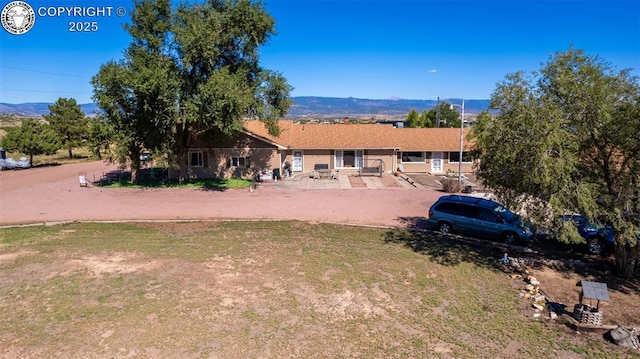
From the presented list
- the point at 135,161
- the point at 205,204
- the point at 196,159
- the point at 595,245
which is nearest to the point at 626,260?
the point at 595,245

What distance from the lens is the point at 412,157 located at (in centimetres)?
3647

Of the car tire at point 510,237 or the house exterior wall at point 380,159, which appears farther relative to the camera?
the house exterior wall at point 380,159

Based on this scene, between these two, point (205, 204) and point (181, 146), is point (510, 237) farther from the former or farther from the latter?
point (181, 146)

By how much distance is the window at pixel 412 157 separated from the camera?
36375 millimetres

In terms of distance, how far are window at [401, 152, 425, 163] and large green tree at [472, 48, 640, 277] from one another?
957 inches

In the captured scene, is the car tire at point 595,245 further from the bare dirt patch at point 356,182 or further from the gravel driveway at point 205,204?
the bare dirt patch at point 356,182

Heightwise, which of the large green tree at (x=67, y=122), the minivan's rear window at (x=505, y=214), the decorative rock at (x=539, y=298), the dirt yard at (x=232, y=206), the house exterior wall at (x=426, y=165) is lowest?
the decorative rock at (x=539, y=298)

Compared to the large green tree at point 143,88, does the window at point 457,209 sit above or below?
below

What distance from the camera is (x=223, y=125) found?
25.4 m

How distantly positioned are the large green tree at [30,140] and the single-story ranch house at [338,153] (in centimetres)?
1687

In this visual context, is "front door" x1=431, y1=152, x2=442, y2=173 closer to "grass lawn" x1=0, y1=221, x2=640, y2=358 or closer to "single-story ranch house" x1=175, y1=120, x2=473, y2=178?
"single-story ranch house" x1=175, y1=120, x2=473, y2=178

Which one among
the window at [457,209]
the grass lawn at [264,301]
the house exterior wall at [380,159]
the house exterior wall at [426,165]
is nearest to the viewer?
the grass lawn at [264,301]

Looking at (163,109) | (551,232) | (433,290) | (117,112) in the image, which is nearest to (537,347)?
(433,290)

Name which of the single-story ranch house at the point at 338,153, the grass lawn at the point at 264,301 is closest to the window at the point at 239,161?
the single-story ranch house at the point at 338,153
